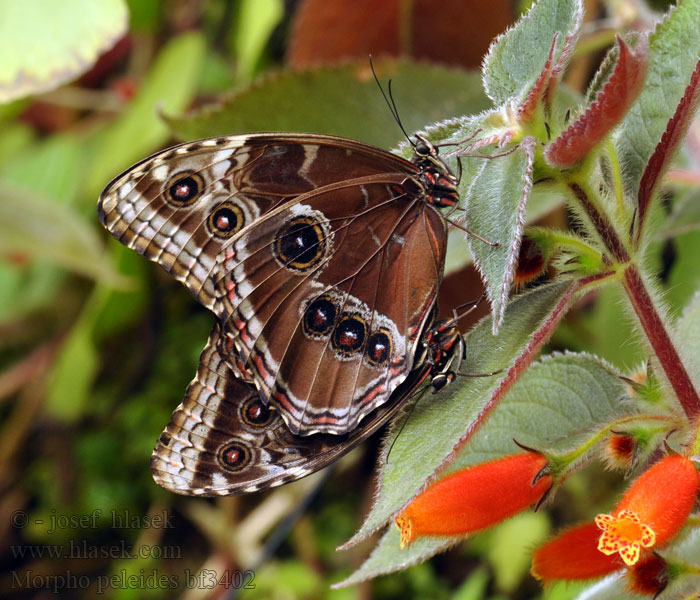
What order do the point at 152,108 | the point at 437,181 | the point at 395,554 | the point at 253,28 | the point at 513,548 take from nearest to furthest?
the point at 395,554 < the point at 437,181 < the point at 513,548 < the point at 253,28 < the point at 152,108

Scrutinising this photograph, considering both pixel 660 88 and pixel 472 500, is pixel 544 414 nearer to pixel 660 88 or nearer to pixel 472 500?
pixel 472 500

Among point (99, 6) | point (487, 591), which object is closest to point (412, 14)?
point (99, 6)

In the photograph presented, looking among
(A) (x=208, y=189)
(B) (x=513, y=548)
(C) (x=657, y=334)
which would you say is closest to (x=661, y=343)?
Answer: (C) (x=657, y=334)

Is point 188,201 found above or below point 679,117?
below

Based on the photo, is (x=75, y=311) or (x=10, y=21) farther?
(x=75, y=311)

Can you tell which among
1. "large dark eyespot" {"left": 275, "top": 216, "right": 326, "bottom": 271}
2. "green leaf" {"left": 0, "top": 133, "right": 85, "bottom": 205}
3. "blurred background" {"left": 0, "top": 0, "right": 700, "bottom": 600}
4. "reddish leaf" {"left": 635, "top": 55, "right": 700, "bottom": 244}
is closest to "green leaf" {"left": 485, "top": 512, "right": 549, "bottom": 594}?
"blurred background" {"left": 0, "top": 0, "right": 700, "bottom": 600}

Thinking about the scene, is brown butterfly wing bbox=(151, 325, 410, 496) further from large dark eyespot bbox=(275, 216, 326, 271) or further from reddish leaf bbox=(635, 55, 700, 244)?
reddish leaf bbox=(635, 55, 700, 244)

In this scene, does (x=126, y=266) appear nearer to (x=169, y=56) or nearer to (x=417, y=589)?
(x=169, y=56)

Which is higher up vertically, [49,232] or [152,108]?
[152,108]
